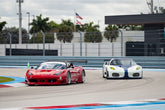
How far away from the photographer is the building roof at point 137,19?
38.4 meters

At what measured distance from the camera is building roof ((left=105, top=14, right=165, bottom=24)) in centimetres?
3844

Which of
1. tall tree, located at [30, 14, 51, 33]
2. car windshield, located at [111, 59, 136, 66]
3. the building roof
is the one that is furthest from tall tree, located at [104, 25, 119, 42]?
tall tree, located at [30, 14, 51, 33]

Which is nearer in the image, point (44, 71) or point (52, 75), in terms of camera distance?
point (52, 75)

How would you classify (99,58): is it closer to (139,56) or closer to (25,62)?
(139,56)

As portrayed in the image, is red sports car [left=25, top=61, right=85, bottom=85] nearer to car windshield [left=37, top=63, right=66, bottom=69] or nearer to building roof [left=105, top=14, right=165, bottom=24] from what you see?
car windshield [left=37, top=63, right=66, bottom=69]

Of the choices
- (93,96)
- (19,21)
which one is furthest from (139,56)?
(19,21)

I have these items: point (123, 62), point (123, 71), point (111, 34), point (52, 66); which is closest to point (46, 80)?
point (52, 66)

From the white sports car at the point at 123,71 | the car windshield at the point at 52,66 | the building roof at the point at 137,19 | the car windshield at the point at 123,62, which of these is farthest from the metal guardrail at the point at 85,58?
the car windshield at the point at 52,66

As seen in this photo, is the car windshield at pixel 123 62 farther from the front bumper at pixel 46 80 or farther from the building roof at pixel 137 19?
the building roof at pixel 137 19

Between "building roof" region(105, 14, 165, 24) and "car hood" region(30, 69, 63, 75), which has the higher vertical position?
"building roof" region(105, 14, 165, 24)

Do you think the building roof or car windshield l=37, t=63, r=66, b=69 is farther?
the building roof

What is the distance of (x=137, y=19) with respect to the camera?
3962cm

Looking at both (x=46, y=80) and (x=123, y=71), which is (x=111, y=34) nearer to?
(x=123, y=71)

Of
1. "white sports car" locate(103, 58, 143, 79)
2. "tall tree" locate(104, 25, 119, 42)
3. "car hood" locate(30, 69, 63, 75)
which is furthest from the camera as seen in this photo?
"tall tree" locate(104, 25, 119, 42)
